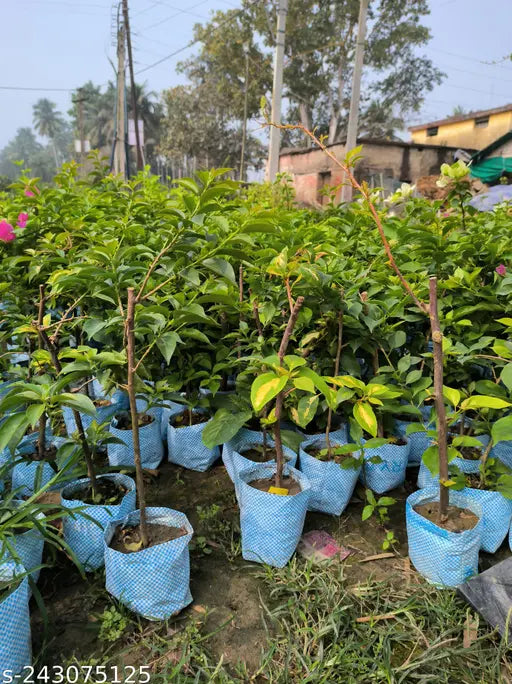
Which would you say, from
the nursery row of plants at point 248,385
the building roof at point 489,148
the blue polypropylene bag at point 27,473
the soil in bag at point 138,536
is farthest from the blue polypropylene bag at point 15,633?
the building roof at point 489,148

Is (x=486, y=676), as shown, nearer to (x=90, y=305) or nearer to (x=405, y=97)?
(x=90, y=305)

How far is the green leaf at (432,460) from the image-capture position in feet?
4.86

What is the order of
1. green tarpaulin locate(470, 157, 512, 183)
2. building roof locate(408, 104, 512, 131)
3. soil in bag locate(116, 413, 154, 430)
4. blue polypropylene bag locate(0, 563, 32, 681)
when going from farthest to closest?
1. building roof locate(408, 104, 512, 131)
2. green tarpaulin locate(470, 157, 512, 183)
3. soil in bag locate(116, 413, 154, 430)
4. blue polypropylene bag locate(0, 563, 32, 681)

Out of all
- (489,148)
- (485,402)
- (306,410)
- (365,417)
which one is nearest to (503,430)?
(485,402)

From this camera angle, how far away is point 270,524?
1.57 m

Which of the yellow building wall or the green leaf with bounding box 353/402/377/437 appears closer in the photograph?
the green leaf with bounding box 353/402/377/437

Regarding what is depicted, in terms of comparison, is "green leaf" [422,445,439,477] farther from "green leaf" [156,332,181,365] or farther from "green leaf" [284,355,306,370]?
"green leaf" [156,332,181,365]

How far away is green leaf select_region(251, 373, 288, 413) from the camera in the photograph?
121cm

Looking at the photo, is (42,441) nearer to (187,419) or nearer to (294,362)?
(187,419)

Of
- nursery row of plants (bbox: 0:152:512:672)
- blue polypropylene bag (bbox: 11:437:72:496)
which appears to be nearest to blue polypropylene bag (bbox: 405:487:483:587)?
nursery row of plants (bbox: 0:152:512:672)

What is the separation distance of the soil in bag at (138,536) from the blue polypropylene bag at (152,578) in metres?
0.06

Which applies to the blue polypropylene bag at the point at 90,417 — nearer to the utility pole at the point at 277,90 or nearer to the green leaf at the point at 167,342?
the green leaf at the point at 167,342

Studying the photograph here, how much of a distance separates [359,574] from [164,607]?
65cm

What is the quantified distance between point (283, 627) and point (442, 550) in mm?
545
